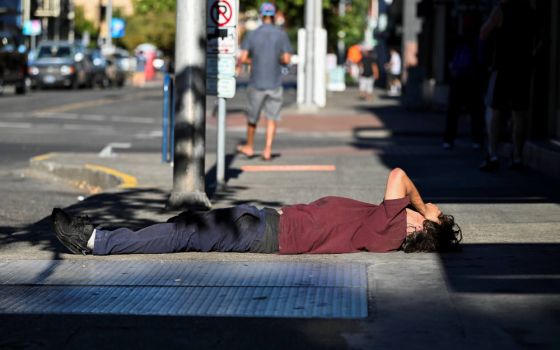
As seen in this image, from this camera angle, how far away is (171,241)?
7.65m

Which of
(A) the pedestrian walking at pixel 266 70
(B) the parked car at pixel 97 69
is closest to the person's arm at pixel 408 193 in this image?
(A) the pedestrian walking at pixel 266 70

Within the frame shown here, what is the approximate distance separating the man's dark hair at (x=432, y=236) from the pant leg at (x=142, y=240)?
54.2 inches

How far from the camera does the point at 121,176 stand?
42.7 ft

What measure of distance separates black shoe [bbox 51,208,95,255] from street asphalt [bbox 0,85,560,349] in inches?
4.9

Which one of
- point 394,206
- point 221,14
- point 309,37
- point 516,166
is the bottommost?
point 516,166

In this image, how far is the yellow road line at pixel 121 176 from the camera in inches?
480

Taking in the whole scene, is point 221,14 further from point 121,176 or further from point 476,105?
point 476,105

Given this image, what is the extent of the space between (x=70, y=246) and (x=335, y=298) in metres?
2.04

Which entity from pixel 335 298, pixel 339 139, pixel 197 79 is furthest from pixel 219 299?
pixel 339 139

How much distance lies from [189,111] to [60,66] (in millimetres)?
37923

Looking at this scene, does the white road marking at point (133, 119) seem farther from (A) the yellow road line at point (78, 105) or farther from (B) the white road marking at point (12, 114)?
(A) the yellow road line at point (78, 105)

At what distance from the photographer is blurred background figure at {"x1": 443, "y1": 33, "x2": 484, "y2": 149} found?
56.6 feet

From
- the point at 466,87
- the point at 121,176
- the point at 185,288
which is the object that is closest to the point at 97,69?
the point at 466,87

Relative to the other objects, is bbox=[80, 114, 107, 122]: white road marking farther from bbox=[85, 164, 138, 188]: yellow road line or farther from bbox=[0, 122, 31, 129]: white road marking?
bbox=[85, 164, 138, 188]: yellow road line
